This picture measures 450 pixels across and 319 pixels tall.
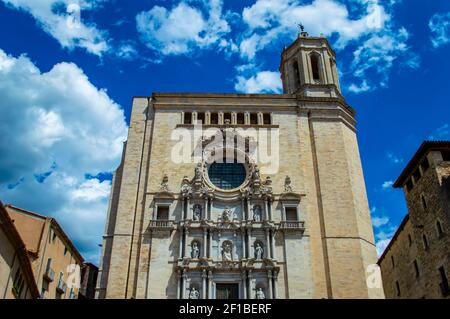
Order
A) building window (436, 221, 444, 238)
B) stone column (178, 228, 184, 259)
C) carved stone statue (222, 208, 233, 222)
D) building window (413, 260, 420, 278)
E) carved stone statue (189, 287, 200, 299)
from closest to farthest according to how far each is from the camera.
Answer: carved stone statue (189, 287, 200, 299)
stone column (178, 228, 184, 259)
building window (436, 221, 444, 238)
carved stone statue (222, 208, 233, 222)
building window (413, 260, 420, 278)

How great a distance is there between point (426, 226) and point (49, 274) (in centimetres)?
2314

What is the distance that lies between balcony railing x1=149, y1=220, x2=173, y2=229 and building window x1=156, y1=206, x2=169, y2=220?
638mm

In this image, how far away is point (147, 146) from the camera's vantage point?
27453mm

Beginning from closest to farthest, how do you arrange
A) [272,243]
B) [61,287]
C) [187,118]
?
[272,243] → [61,287] → [187,118]

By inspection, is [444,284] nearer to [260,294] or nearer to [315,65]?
[260,294]

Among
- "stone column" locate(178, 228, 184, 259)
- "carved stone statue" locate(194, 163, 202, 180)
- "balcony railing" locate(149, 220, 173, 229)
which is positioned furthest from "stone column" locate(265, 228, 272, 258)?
"balcony railing" locate(149, 220, 173, 229)

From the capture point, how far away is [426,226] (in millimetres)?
25656

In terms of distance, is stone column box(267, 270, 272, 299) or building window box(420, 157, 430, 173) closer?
stone column box(267, 270, 272, 299)

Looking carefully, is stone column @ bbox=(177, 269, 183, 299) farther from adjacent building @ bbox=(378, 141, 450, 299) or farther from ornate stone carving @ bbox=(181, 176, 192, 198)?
adjacent building @ bbox=(378, 141, 450, 299)

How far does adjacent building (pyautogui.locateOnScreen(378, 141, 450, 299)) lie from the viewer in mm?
23438

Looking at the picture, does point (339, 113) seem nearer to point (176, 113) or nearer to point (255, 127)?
point (255, 127)

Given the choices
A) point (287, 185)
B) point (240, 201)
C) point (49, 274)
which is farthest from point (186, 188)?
point (49, 274)

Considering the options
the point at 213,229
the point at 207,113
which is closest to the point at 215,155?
the point at 207,113
